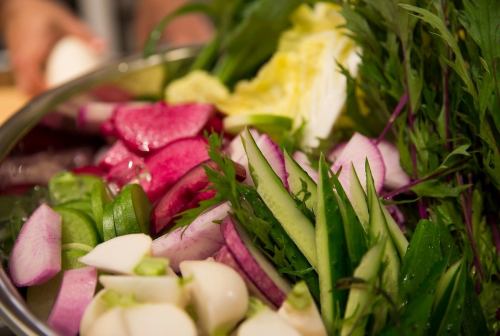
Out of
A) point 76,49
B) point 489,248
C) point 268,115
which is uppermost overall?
point 76,49

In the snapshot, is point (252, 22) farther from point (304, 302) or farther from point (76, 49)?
point (304, 302)

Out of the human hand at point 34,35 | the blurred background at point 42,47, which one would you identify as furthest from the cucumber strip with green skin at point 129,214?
the human hand at point 34,35

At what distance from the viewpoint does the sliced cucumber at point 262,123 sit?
1.21 m

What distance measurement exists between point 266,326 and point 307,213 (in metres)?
0.17

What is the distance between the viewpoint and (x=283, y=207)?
0.75m

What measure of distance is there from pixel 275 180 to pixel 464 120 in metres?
0.32

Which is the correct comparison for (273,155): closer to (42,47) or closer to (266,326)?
(266,326)

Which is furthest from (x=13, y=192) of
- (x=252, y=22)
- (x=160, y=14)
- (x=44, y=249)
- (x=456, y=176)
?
(x=160, y=14)

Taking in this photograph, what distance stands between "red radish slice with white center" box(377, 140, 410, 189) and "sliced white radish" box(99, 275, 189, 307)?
1.48 ft

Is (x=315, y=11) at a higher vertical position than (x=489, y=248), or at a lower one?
higher

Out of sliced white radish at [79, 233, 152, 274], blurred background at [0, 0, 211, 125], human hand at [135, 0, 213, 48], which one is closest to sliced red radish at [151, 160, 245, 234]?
sliced white radish at [79, 233, 152, 274]

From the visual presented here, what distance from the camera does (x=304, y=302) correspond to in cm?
67

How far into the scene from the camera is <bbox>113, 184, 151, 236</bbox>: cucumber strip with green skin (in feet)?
2.83

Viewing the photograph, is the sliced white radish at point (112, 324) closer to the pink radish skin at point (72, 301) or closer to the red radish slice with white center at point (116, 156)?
the pink radish skin at point (72, 301)
